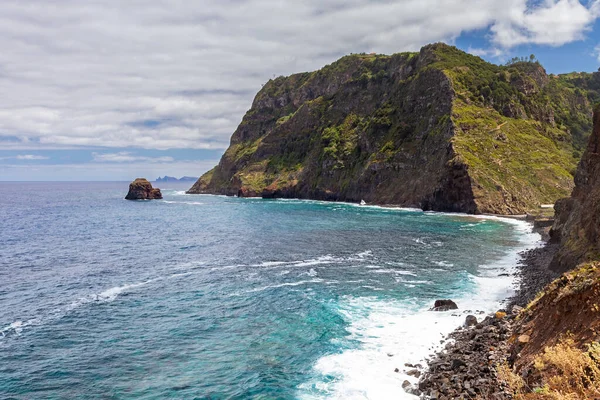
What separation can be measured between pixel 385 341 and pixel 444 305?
8.78 meters

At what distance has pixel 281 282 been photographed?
1804 inches

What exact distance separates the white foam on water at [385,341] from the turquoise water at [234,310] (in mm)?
126

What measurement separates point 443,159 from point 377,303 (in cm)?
9836

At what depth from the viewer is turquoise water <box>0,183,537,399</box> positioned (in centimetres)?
2442

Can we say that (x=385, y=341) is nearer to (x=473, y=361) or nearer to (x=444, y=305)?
(x=473, y=361)

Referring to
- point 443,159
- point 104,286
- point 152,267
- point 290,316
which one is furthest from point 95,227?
point 443,159

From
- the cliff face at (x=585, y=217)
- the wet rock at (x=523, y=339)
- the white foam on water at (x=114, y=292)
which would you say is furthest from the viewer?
the white foam on water at (x=114, y=292)

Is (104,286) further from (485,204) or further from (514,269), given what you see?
(485,204)

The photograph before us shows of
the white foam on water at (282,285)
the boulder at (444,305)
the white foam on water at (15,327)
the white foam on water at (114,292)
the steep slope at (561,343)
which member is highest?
the steep slope at (561,343)

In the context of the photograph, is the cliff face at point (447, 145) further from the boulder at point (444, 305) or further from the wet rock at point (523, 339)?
the wet rock at point (523, 339)

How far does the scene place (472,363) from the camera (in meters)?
23.0

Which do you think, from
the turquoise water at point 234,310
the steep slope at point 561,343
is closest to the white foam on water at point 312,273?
the turquoise water at point 234,310

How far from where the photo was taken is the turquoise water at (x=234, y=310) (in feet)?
80.1

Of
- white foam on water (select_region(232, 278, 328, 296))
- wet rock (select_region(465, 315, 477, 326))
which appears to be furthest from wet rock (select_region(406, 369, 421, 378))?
white foam on water (select_region(232, 278, 328, 296))
